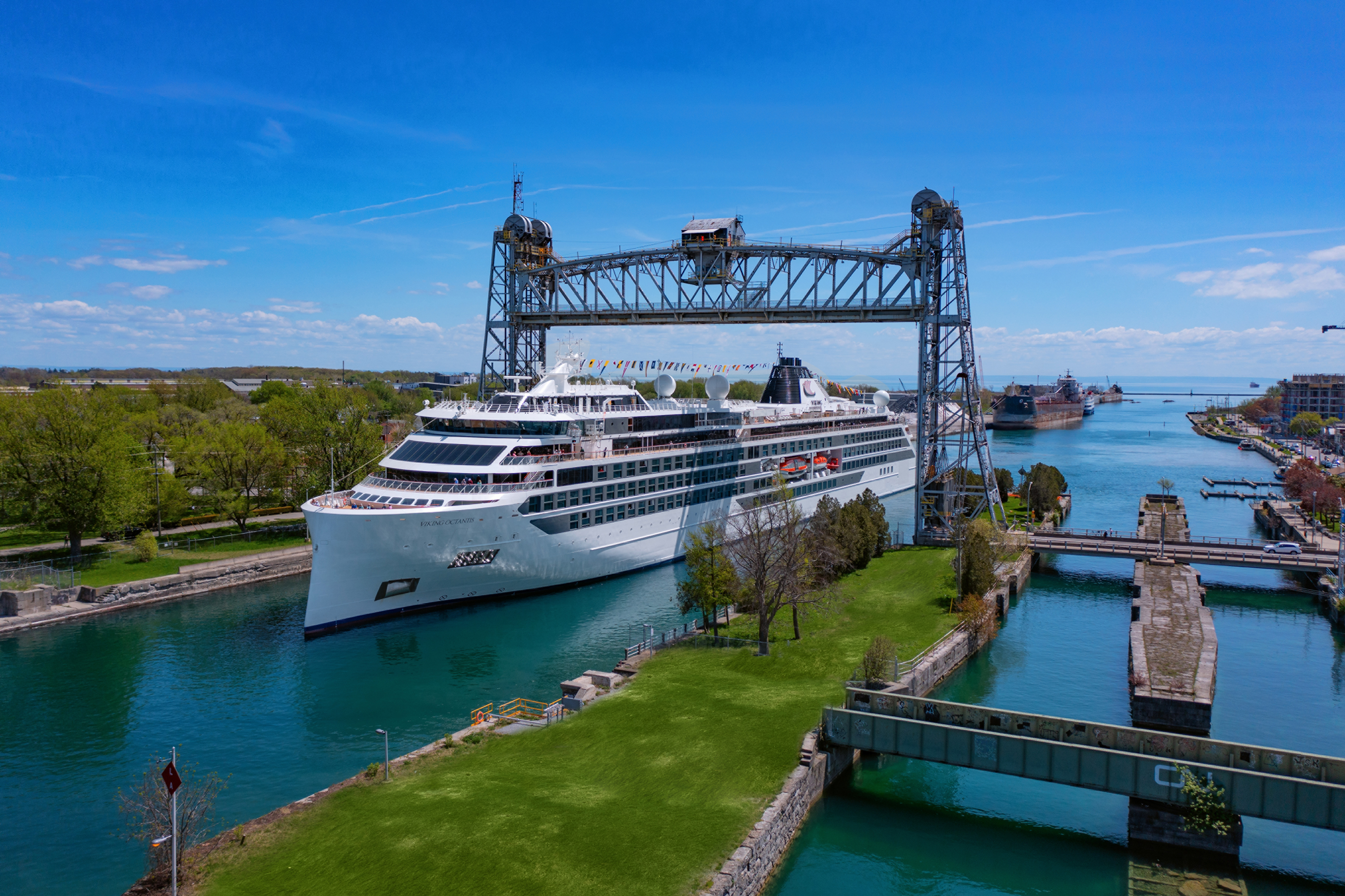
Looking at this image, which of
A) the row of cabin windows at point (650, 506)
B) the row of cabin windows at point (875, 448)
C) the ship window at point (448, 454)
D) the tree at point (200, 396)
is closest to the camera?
the ship window at point (448, 454)

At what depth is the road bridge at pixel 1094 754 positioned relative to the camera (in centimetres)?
1819

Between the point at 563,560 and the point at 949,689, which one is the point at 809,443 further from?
the point at 949,689

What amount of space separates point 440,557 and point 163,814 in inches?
810

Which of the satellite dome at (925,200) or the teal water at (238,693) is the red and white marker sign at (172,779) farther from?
the satellite dome at (925,200)

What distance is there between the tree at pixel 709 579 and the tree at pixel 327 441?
100 ft

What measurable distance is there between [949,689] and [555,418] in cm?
2209

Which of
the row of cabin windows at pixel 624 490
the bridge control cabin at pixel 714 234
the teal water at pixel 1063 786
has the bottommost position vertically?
the teal water at pixel 1063 786

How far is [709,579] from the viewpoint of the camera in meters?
30.4

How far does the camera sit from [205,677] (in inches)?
1188

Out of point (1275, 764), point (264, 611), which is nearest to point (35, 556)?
point (264, 611)

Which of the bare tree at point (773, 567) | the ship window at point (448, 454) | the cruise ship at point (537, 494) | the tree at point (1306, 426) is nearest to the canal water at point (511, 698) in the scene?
the cruise ship at point (537, 494)

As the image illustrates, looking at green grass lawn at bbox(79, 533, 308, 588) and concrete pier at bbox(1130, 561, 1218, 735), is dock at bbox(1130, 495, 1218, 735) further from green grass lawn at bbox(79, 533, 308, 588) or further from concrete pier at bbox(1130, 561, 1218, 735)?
green grass lawn at bbox(79, 533, 308, 588)

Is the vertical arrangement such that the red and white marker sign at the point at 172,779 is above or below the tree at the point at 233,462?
below

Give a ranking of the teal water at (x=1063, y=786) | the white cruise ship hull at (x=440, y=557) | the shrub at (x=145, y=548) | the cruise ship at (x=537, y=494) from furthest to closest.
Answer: the shrub at (x=145, y=548), the cruise ship at (x=537, y=494), the white cruise ship hull at (x=440, y=557), the teal water at (x=1063, y=786)
